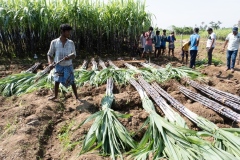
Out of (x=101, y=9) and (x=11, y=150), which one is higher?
(x=101, y=9)

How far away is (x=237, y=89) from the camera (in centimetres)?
411

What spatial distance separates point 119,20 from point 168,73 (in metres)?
4.25

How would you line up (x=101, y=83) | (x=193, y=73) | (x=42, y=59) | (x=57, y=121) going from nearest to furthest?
(x=57, y=121) < (x=101, y=83) < (x=193, y=73) < (x=42, y=59)

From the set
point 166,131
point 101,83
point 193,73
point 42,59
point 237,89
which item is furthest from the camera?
point 42,59

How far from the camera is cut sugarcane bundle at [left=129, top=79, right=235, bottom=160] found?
210 centimetres

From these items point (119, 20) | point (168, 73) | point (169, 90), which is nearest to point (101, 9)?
point (119, 20)

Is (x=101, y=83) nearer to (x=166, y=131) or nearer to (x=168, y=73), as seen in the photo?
(x=168, y=73)

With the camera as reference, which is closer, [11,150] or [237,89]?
[11,150]

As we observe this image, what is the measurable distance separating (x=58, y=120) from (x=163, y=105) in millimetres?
1537

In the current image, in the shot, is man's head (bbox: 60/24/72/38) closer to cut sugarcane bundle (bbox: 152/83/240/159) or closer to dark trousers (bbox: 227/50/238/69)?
cut sugarcane bundle (bbox: 152/83/240/159)

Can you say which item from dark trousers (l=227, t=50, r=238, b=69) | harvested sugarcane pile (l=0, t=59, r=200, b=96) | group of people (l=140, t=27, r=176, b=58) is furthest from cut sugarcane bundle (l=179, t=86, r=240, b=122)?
group of people (l=140, t=27, r=176, b=58)

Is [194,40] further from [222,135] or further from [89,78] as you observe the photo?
[222,135]

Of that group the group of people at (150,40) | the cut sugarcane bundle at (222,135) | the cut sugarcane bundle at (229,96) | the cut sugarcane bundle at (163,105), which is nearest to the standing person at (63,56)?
the cut sugarcane bundle at (163,105)

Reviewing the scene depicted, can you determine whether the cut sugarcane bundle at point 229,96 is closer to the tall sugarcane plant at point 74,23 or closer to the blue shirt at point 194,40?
the blue shirt at point 194,40
